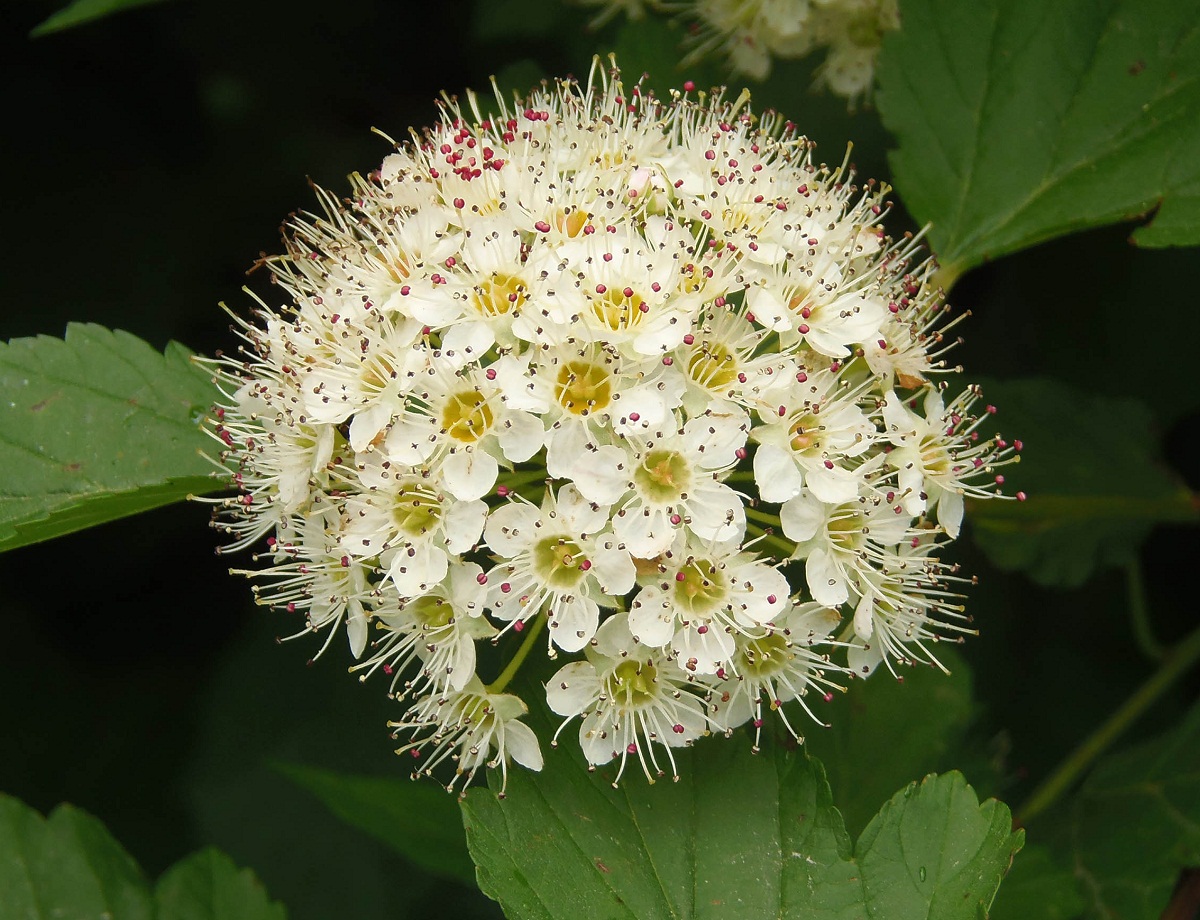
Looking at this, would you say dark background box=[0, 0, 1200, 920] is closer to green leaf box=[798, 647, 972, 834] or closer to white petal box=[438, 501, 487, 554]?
green leaf box=[798, 647, 972, 834]

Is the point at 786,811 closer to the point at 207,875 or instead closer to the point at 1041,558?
the point at 207,875

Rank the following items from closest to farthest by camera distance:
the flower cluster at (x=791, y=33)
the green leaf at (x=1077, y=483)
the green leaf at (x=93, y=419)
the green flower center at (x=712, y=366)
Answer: the green flower center at (x=712, y=366), the green leaf at (x=93, y=419), the flower cluster at (x=791, y=33), the green leaf at (x=1077, y=483)

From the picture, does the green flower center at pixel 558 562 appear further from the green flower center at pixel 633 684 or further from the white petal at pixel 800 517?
the white petal at pixel 800 517

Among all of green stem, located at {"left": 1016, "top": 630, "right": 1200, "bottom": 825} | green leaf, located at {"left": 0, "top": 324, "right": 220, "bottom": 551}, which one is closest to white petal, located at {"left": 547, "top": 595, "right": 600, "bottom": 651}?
green leaf, located at {"left": 0, "top": 324, "right": 220, "bottom": 551}

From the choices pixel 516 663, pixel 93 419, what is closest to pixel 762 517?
pixel 516 663

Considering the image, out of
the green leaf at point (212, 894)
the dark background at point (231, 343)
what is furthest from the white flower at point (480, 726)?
the dark background at point (231, 343)

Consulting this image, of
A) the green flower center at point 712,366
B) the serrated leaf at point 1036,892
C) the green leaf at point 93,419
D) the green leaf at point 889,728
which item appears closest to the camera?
the green flower center at point 712,366

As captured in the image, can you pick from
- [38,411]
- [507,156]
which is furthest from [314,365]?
[38,411]
